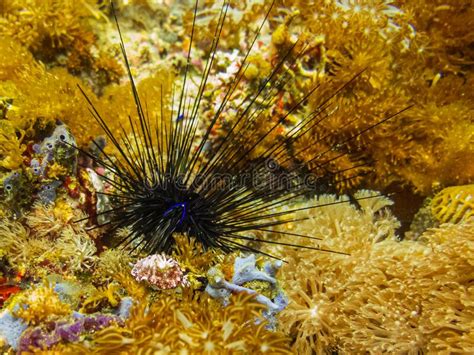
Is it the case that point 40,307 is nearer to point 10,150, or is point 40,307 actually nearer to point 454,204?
point 10,150

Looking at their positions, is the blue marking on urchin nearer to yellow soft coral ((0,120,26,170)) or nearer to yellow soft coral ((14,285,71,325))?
yellow soft coral ((14,285,71,325))

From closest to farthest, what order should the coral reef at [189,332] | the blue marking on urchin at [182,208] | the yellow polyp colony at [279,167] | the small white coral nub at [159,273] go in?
the coral reef at [189,332] < the yellow polyp colony at [279,167] < the small white coral nub at [159,273] < the blue marking on urchin at [182,208]

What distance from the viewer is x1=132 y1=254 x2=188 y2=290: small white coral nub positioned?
2.44m

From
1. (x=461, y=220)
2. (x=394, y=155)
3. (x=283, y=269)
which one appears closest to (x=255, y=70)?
(x=394, y=155)

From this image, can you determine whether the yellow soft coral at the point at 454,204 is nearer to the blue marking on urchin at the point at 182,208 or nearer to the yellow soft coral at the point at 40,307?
the blue marking on urchin at the point at 182,208

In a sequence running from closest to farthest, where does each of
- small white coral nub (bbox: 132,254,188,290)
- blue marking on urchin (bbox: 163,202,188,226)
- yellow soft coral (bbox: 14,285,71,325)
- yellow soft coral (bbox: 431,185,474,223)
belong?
yellow soft coral (bbox: 14,285,71,325) < small white coral nub (bbox: 132,254,188,290) < blue marking on urchin (bbox: 163,202,188,226) < yellow soft coral (bbox: 431,185,474,223)

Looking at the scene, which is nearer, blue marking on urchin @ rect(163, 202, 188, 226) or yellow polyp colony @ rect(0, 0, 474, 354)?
yellow polyp colony @ rect(0, 0, 474, 354)

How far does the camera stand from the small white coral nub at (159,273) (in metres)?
2.44

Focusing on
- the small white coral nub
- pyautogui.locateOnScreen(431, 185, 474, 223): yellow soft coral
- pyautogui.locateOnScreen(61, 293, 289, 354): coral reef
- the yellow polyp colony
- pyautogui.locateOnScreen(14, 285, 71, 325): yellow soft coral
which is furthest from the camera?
pyautogui.locateOnScreen(431, 185, 474, 223): yellow soft coral

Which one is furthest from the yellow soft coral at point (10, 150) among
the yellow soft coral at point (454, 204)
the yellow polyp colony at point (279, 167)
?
the yellow soft coral at point (454, 204)

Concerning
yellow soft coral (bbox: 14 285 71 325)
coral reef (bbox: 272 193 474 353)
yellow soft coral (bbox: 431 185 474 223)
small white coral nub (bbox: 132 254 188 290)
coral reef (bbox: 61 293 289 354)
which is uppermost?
yellow soft coral (bbox: 431 185 474 223)

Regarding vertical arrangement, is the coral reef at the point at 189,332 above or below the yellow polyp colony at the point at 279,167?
below

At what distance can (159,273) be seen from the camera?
244 cm

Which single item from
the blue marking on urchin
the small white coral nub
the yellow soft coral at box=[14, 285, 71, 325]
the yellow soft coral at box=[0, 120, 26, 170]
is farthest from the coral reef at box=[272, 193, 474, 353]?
the yellow soft coral at box=[0, 120, 26, 170]
